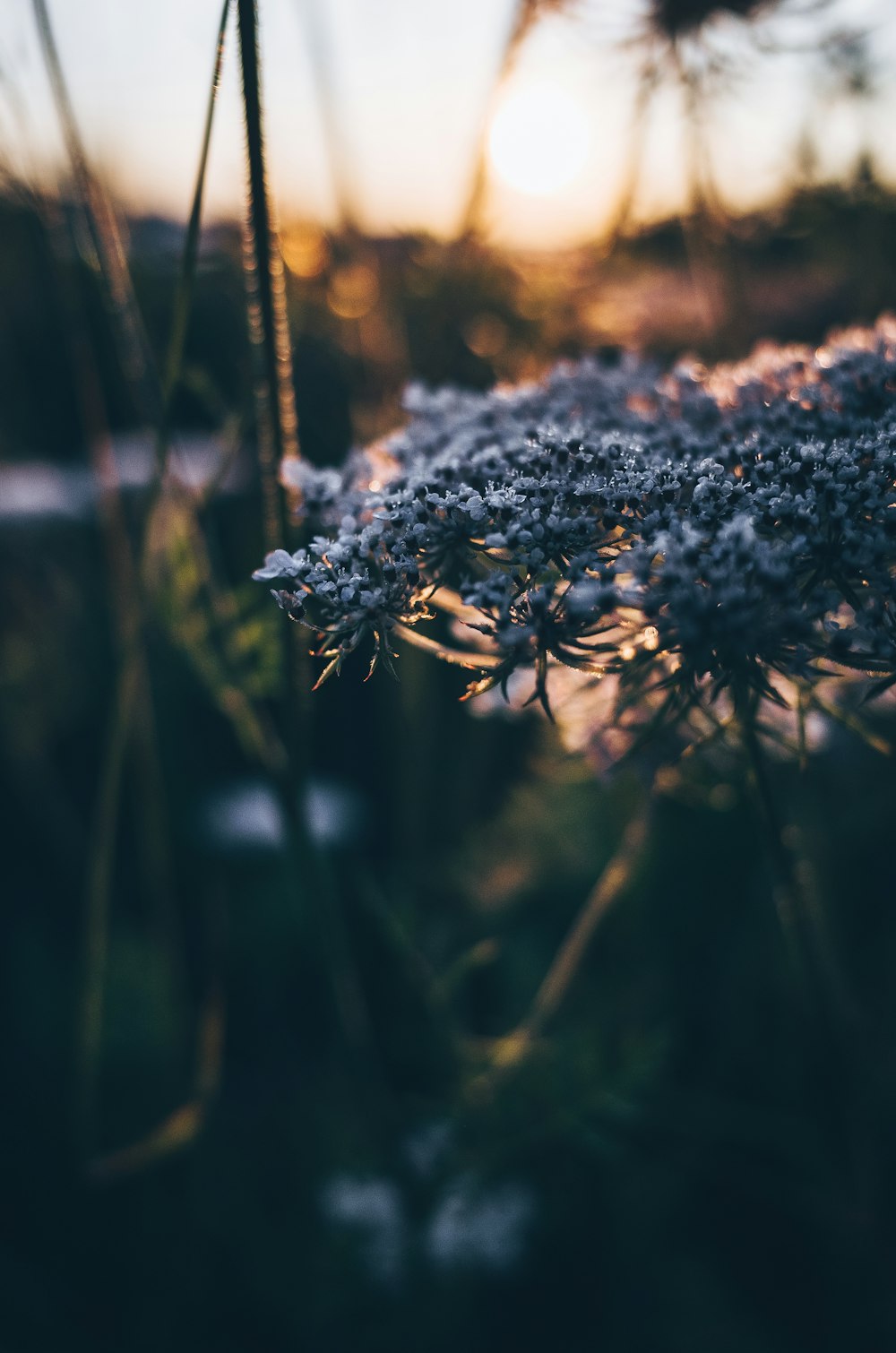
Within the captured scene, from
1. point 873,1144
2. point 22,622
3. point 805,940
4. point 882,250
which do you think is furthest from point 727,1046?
point 882,250

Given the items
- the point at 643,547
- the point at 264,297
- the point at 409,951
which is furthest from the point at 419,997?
the point at 264,297

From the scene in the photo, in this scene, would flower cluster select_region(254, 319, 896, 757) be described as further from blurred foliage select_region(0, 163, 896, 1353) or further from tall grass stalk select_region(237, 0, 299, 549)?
blurred foliage select_region(0, 163, 896, 1353)

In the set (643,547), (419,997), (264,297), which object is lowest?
(419,997)

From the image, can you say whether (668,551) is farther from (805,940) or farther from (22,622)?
(22,622)

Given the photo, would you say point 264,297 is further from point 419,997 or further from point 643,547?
point 419,997

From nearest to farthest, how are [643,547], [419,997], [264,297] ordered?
[643,547], [264,297], [419,997]

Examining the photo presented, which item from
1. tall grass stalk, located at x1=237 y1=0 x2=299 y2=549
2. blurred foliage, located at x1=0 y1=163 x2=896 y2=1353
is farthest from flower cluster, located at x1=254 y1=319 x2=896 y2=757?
blurred foliage, located at x1=0 y1=163 x2=896 y2=1353

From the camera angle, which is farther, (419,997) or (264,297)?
(419,997)

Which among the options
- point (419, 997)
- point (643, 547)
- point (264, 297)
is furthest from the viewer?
point (419, 997)
